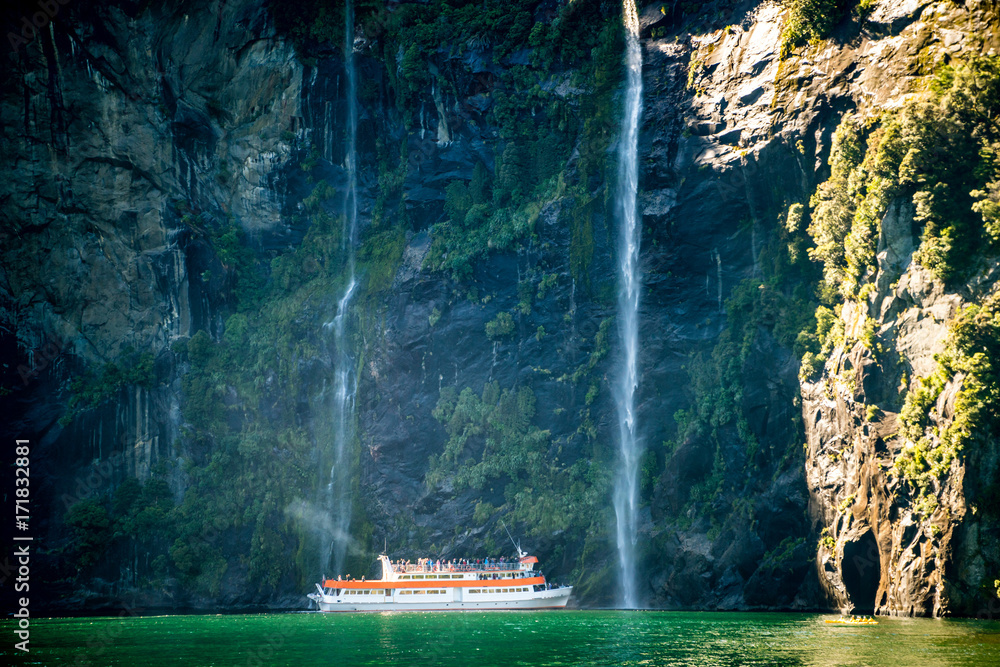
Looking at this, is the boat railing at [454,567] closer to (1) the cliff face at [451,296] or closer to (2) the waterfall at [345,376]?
(1) the cliff face at [451,296]

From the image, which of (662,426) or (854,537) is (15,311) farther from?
(854,537)

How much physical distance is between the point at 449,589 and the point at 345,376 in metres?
17.8

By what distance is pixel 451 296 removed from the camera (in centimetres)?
6575

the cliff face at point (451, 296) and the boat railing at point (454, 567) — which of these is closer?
the cliff face at point (451, 296)

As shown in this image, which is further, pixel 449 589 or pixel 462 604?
pixel 449 589

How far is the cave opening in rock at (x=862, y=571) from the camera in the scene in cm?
4391

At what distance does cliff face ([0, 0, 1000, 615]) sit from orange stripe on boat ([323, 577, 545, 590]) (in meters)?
2.93

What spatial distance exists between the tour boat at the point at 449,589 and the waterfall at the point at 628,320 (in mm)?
5095

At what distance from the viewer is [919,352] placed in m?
42.9

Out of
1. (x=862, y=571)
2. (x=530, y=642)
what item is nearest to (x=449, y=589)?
(x=530, y=642)

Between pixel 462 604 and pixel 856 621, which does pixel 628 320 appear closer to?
pixel 462 604

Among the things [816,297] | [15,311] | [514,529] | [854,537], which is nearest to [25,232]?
[15,311]

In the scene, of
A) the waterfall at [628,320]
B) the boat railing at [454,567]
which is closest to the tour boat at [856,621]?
the waterfall at [628,320]

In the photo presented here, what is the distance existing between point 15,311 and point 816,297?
5374cm
